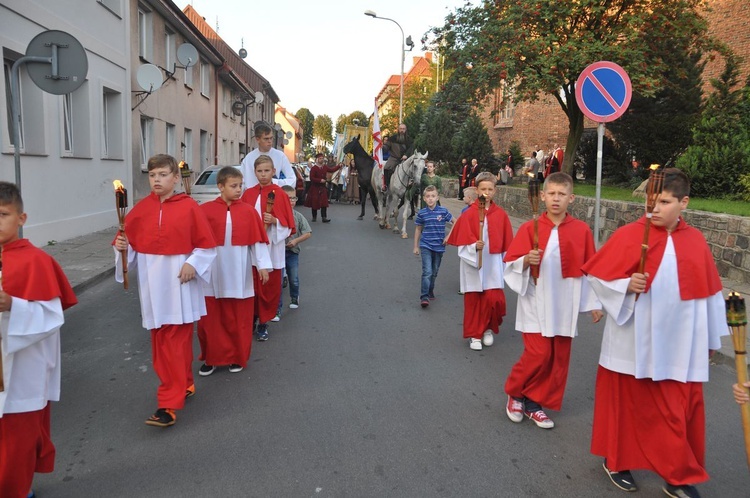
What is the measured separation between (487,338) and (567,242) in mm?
2315

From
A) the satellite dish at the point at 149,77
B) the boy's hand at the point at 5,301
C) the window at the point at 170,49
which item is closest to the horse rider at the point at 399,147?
the satellite dish at the point at 149,77

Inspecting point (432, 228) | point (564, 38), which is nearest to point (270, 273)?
point (432, 228)

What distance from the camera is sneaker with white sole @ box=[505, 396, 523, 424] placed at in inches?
166

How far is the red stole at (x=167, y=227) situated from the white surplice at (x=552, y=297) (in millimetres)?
2144

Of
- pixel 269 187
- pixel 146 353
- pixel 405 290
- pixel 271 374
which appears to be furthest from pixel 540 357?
pixel 405 290

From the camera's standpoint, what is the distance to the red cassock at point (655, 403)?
304 centimetres

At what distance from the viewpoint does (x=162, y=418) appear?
3967 mm

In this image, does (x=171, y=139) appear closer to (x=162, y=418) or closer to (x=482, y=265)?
(x=482, y=265)

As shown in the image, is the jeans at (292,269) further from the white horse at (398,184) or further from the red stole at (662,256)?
the white horse at (398,184)

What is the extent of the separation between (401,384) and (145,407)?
1.96m

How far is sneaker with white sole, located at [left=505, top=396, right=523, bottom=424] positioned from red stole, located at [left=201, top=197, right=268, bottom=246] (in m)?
2.42

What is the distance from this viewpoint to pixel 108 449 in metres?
3.69

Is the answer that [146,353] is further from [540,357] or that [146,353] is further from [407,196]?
[407,196]

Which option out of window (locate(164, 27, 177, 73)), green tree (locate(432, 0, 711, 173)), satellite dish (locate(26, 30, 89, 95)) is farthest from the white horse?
window (locate(164, 27, 177, 73))
